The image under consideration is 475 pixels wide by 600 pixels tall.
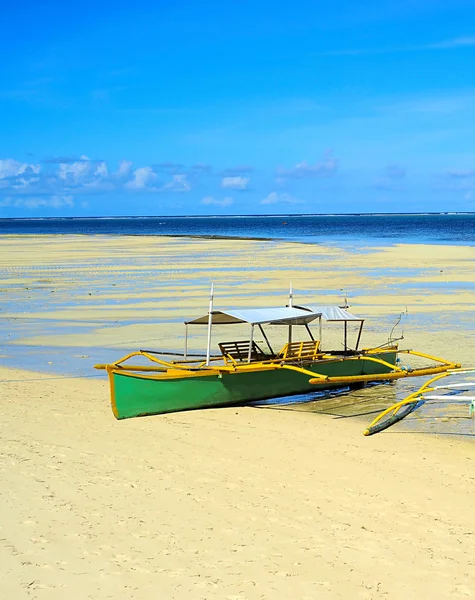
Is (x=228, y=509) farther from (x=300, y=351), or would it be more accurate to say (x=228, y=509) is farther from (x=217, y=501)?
(x=300, y=351)

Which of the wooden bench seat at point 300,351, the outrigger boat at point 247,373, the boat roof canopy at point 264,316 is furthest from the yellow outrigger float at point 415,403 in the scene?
the boat roof canopy at point 264,316

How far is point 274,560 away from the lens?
7039 mm

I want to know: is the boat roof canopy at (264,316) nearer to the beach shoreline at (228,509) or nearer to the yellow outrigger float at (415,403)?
the beach shoreline at (228,509)

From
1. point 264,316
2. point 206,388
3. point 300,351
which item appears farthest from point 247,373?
point 300,351

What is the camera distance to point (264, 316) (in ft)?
46.7

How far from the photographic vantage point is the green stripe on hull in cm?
1204

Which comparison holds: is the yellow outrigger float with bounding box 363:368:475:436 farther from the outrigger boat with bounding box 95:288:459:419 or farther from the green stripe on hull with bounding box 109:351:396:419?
the green stripe on hull with bounding box 109:351:396:419

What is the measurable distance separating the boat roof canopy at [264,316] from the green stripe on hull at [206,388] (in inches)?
40.0

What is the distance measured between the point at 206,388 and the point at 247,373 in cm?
88

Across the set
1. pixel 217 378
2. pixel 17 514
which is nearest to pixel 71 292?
pixel 217 378

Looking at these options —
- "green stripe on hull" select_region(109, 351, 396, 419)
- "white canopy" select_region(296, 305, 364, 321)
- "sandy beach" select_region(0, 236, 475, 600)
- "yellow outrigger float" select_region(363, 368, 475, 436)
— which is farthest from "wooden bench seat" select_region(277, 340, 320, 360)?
"yellow outrigger float" select_region(363, 368, 475, 436)

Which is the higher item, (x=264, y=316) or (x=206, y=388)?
(x=264, y=316)

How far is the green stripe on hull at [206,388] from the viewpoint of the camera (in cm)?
1204

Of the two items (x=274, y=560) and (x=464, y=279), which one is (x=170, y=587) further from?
(x=464, y=279)
